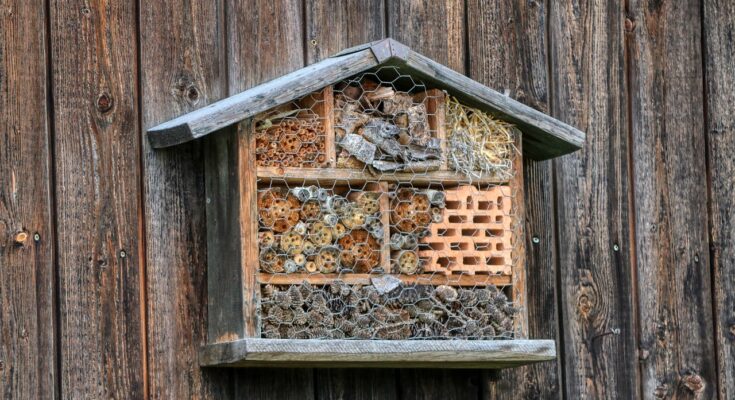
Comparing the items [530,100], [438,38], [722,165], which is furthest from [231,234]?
[722,165]

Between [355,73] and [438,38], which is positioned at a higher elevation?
[438,38]

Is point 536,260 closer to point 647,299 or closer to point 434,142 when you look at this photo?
point 647,299

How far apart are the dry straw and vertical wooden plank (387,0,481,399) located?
31cm

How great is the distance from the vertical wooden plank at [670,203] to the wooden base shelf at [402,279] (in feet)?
2.09

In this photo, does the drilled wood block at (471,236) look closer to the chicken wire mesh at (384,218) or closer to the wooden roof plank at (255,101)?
the chicken wire mesh at (384,218)

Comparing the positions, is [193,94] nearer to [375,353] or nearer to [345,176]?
[345,176]

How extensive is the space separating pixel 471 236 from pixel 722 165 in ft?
3.13

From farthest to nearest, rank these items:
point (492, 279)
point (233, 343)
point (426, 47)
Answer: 1. point (426, 47)
2. point (492, 279)
3. point (233, 343)

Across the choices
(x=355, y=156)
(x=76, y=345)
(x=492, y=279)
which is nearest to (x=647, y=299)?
(x=492, y=279)

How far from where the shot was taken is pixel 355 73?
3.19 meters

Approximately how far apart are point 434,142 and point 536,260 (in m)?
0.56

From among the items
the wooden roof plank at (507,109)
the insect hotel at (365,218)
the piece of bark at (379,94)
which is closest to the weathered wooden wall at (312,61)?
the insect hotel at (365,218)

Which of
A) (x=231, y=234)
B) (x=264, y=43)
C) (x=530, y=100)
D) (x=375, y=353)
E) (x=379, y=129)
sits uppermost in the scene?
(x=264, y=43)

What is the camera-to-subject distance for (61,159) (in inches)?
127
